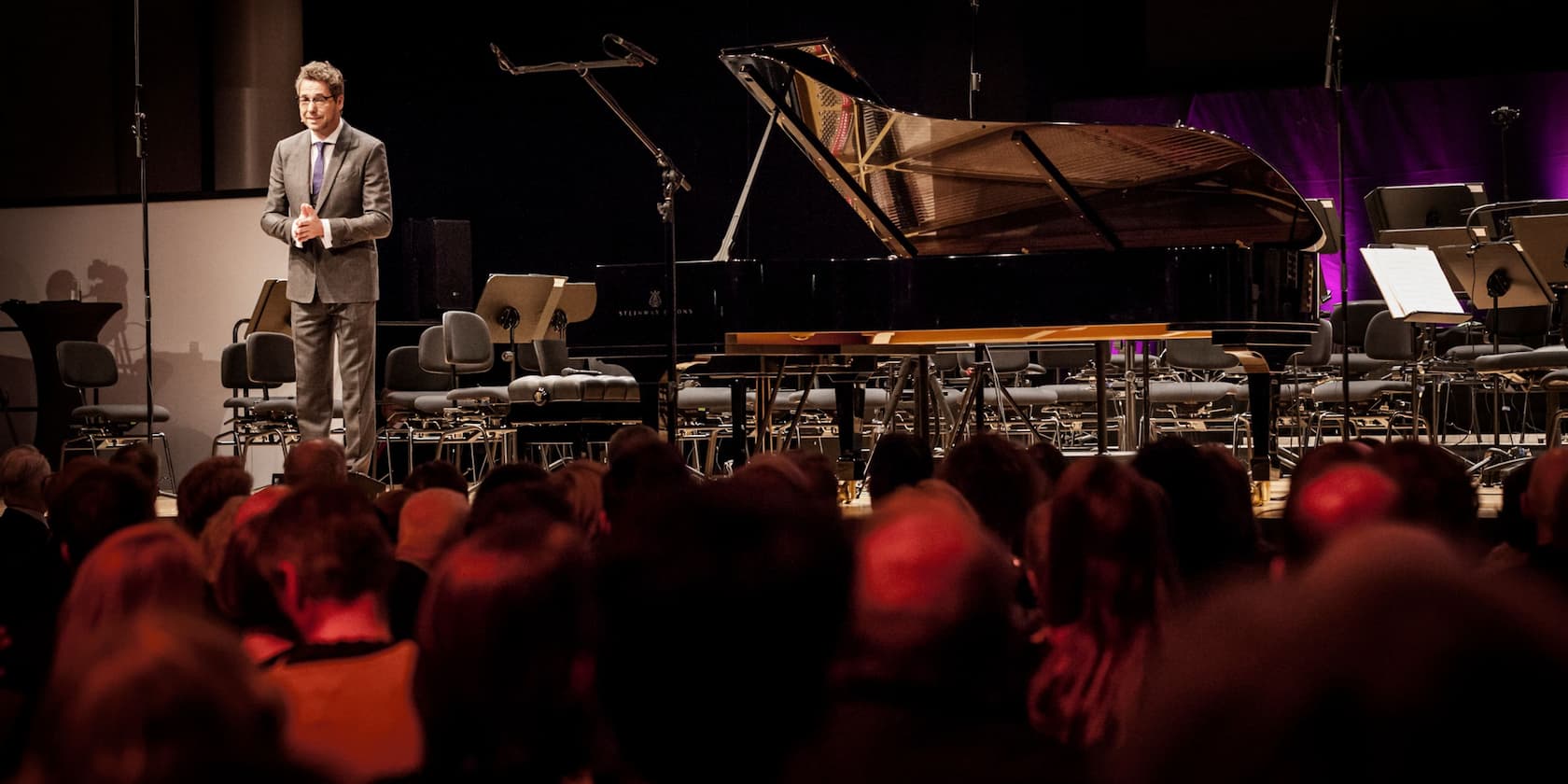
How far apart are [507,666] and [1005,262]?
4.20 metres

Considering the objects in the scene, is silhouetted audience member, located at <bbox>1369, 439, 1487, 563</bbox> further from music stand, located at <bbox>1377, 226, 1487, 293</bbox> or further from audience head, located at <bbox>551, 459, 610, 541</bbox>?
music stand, located at <bbox>1377, 226, 1487, 293</bbox>

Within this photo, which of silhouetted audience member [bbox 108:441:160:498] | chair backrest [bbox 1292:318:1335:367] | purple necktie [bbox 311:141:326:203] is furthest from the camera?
chair backrest [bbox 1292:318:1335:367]

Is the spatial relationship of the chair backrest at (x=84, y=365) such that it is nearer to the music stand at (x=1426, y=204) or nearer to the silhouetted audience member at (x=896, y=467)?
the silhouetted audience member at (x=896, y=467)

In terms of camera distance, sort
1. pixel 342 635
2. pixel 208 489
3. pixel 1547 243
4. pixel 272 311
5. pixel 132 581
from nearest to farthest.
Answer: pixel 132 581 < pixel 342 635 < pixel 208 489 < pixel 1547 243 < pixel 272 311

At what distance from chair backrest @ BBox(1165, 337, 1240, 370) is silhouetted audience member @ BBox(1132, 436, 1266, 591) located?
5.63 metres

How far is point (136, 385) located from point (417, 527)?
7989 millimetres

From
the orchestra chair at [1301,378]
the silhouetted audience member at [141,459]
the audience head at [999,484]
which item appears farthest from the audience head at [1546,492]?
the orchestra chair at [1301,378]

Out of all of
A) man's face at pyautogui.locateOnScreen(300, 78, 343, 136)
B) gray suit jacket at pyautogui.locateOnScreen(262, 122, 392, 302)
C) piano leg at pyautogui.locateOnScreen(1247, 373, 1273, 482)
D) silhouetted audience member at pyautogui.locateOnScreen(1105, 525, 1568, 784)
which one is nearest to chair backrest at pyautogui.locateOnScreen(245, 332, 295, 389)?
gray suit jacket at pyautogui.locateOnScreen(262, 122, 392, 302)

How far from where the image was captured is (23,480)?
12.9 feet

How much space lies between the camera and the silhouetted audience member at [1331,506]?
2080 millimetres

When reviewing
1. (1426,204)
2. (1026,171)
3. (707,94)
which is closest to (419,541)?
(1026,171)

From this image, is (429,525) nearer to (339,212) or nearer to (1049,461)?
(1049,461)

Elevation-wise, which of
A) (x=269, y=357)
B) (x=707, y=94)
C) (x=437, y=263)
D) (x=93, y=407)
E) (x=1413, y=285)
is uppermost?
(x=707, y=94)

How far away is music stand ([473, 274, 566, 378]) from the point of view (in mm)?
7734
